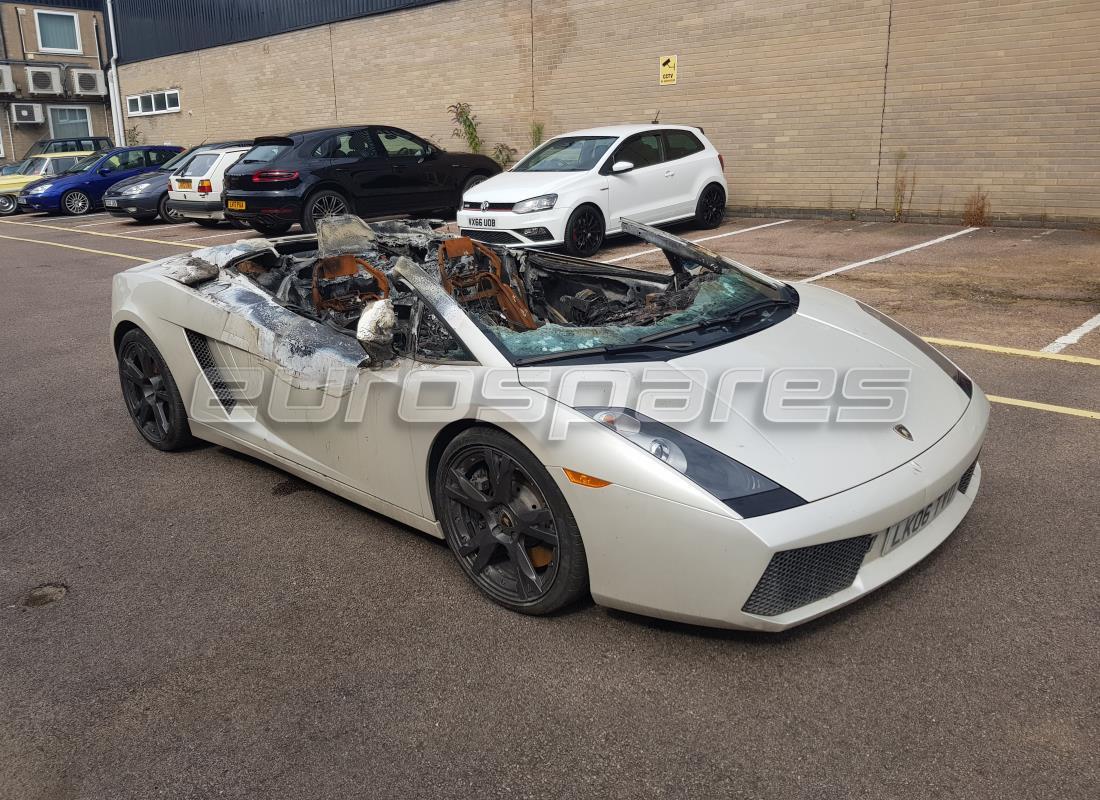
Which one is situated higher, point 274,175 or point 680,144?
point 680,144

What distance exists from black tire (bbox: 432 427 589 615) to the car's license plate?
0.99 metres

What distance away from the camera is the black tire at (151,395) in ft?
15.7

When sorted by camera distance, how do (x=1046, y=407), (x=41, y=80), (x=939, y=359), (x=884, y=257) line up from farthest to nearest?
(x=41, y=80) < (x=884, y=257) < (x=1046, y=407) < (x=939, y=359)

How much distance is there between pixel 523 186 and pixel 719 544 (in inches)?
346

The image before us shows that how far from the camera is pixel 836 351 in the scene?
365 centimetres

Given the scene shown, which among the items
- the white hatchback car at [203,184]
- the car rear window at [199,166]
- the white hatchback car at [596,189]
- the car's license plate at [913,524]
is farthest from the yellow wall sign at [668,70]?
the car's license plate at [913,524]

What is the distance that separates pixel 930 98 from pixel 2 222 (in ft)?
65.4

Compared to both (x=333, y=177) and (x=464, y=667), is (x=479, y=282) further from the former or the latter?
(x=333, y=177)

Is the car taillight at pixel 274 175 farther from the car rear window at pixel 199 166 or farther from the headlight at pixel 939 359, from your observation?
the headlight at pixel 939 359

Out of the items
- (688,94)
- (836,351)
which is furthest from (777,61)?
(836,351)

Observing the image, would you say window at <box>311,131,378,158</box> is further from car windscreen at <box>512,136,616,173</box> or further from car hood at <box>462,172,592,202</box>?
car hood at <box>462,172,592,202</box>

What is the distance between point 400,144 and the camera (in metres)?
14.3

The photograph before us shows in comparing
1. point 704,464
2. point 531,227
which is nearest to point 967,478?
point 704,464

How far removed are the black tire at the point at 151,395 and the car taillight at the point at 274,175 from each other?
8.56 metres
